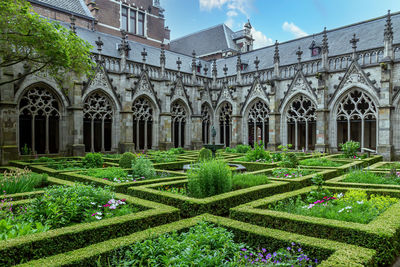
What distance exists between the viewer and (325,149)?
18531 mm

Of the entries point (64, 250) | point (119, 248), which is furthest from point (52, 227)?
point (119, 248)

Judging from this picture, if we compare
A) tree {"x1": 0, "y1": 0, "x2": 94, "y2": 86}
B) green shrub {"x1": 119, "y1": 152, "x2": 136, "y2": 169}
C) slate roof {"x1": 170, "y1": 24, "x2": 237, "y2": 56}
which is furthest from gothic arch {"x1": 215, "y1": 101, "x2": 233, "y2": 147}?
tree {"x1": 0, "y1": 0, "x2": 94, "y2": 86}

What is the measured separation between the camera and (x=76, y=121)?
54.2 feet

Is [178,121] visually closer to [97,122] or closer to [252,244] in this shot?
[97,122]

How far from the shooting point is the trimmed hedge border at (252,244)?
3.24m

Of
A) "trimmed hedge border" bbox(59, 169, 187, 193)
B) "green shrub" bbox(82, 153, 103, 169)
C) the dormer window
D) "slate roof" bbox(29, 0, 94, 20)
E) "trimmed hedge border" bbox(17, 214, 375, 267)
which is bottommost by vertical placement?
"trimmed hedge border" bbox(17, 214, 375, 267)

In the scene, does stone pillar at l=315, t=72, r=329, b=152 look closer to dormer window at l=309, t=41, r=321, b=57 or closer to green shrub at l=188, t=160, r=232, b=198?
dormer window at l=309, t=41, r=321, b=57

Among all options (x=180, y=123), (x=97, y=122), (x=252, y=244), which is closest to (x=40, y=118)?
(x=97, y=122)

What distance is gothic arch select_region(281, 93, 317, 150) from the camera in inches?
788

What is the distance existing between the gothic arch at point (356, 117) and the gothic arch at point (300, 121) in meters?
1.59

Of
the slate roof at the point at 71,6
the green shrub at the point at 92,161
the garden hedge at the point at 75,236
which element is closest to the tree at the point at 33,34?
the green shrub at the point at 92,161

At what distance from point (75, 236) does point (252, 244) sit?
7.93 ft

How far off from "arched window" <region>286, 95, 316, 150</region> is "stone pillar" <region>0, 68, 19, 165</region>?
16597 millimetres

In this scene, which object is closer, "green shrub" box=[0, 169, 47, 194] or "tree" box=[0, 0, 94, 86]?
"green shrub" box=[0, 169, 47, 194]
